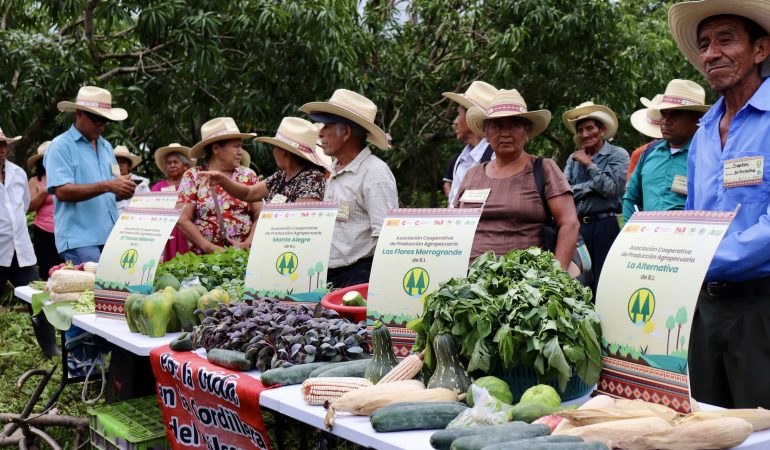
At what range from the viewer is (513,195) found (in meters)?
3.98

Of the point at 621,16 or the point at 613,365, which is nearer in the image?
the point at 613,365

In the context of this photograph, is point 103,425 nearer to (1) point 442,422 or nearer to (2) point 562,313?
(1) point 442,422

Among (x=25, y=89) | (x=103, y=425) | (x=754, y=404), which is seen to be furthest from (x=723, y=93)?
(x=25, y=89)

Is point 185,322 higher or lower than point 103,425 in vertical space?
higher

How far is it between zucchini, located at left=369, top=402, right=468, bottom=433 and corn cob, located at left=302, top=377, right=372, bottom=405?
0.72ft

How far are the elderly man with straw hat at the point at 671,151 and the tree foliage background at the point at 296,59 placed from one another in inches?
159

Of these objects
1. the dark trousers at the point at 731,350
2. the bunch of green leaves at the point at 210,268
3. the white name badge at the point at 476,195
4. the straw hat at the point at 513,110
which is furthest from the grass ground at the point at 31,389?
the straw hat at the point at 513,110

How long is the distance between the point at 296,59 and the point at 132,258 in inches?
207

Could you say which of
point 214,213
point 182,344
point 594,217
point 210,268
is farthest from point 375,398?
point 594,217

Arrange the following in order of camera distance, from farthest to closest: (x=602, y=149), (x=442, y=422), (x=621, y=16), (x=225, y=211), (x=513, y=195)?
(x=621, y=16), (x=602, y=149), (x=225, y=211), (x=513, y=195), (x=442, y=422)

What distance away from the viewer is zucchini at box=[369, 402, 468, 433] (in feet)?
6.53

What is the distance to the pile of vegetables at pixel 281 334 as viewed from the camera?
8.82 ft

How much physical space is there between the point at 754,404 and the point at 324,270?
166cm

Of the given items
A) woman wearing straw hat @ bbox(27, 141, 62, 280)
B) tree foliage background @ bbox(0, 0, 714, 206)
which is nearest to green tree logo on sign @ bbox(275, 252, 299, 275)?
tree foliage background @ bbox(0, 0, 714, 206)
